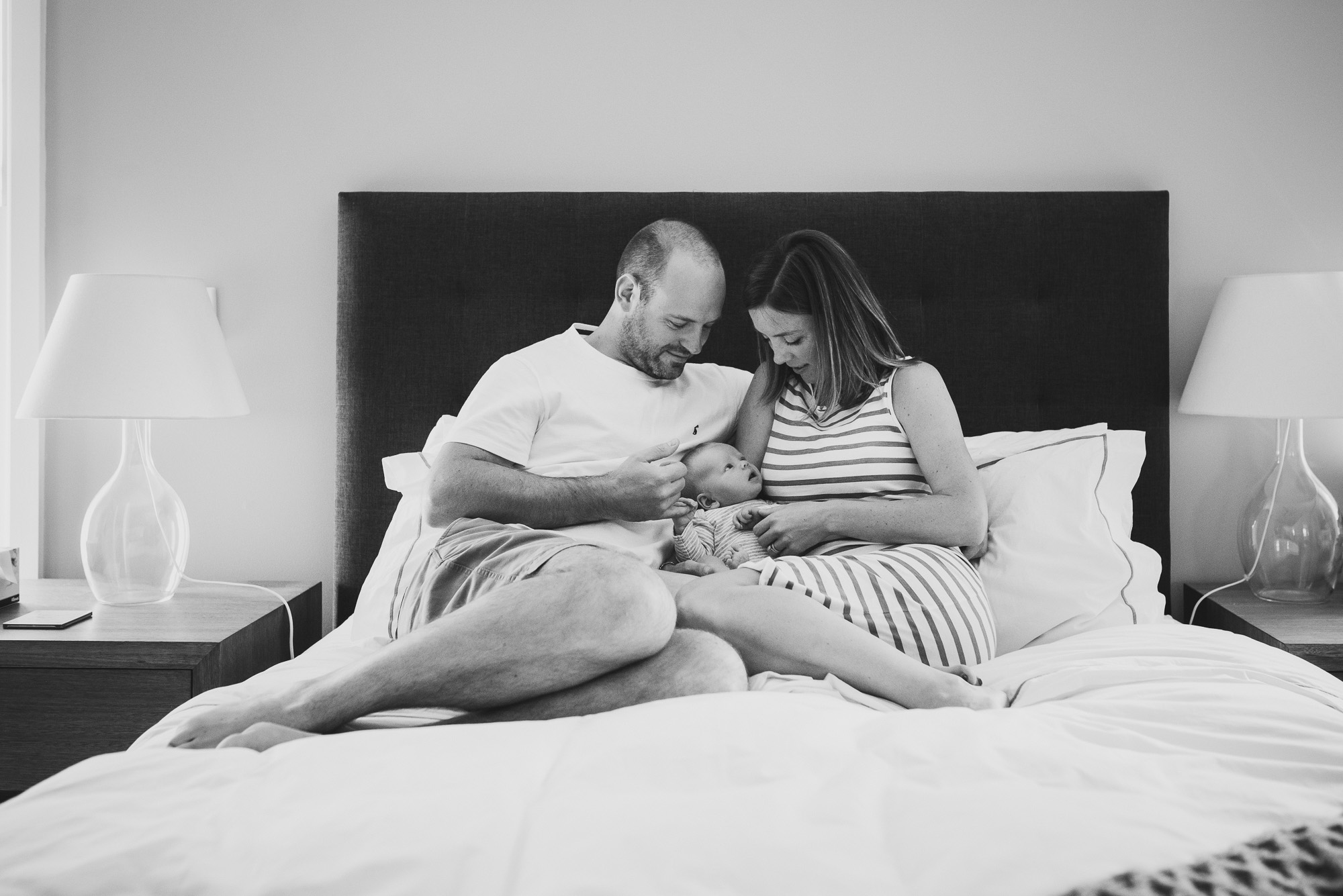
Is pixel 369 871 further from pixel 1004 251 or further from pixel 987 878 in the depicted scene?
pixel 1004 251

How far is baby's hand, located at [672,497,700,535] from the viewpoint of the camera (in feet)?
5.57

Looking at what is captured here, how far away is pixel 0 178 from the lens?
7.03 feet

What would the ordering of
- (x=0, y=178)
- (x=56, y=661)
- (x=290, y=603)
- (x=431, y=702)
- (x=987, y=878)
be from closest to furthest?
(x=987, y=878) < (x=431, y=702) < (x=56, y=661) < (x=290, y=603) < (x=0, y=178)

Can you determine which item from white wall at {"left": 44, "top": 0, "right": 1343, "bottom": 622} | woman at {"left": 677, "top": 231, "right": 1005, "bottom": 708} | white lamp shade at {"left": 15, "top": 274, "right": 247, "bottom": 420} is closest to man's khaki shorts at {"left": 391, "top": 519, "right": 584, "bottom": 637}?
woman at {"left": 677, "top": 231, "right": 1005, "bottom": 708}

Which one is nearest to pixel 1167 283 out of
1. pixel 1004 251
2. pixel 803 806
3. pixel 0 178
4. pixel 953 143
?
pixel 1004 251

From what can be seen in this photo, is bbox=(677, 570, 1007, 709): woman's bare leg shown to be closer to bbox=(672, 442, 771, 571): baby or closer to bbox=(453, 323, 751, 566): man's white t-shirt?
bbox=(672, 442, 771, 571): baby

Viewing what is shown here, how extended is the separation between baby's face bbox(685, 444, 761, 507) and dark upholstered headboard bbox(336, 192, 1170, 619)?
1.40 ft

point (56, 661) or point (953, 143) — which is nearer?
point (56, 661)

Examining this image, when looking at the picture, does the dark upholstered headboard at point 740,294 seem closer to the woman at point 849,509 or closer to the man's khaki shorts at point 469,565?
the woman at point 849,509

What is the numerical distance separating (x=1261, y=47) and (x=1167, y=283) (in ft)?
2.11

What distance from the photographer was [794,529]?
158 cm

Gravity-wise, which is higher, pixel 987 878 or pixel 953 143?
pixel 953 143

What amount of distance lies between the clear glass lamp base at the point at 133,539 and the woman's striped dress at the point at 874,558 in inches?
47.7

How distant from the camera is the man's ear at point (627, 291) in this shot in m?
1.82
